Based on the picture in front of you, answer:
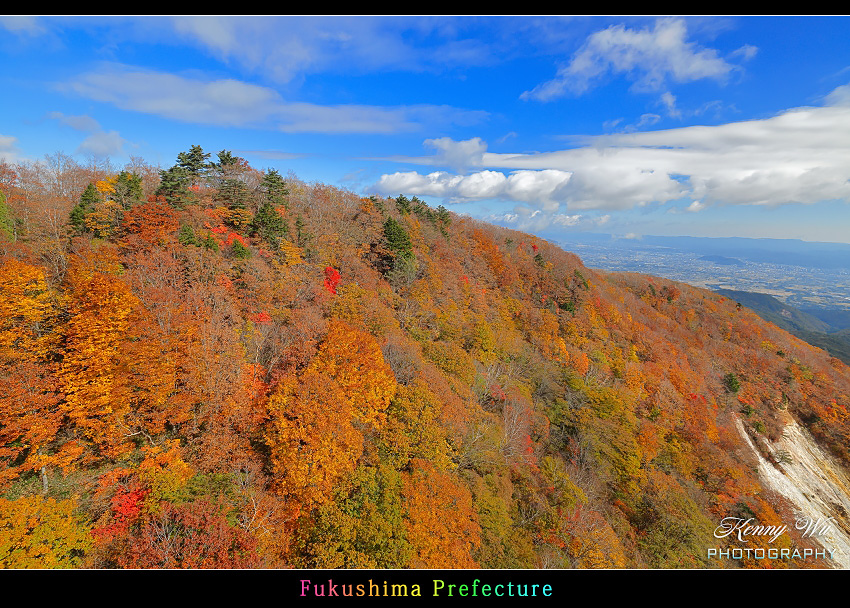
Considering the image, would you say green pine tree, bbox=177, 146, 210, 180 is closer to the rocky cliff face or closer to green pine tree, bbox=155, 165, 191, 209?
green pine tree, bbox=155, 165, 191, 209

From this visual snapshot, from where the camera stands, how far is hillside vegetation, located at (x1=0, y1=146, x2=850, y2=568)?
1602 centimetres

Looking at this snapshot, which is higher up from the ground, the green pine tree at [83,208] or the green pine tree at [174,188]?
the green pine tree at [174,188]

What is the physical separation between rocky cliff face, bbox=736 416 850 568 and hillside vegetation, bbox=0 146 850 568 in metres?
2.42

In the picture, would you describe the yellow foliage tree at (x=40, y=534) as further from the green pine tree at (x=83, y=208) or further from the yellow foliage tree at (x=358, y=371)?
the green pine tree at (x=83, y=208)


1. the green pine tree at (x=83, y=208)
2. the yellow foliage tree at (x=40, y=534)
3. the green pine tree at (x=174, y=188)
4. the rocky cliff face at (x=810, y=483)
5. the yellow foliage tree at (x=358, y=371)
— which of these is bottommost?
the rocky cliff face at (x=810, y=483)

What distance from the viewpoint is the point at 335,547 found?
54.1 feet

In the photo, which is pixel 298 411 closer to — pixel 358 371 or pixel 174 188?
pixel 358 371

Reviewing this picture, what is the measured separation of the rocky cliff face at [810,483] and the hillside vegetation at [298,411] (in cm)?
242

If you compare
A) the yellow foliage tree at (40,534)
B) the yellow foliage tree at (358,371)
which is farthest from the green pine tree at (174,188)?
the yellow foliage tree at (40,534)

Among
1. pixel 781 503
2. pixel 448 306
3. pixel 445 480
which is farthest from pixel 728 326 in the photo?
pixel 445 480

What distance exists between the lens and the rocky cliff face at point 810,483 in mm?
37031

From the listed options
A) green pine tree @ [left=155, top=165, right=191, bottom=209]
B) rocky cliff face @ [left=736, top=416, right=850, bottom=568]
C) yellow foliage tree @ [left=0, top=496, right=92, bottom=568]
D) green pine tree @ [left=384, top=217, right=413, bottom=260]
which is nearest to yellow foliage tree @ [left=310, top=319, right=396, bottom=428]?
yellow foliage tree @ [left=0, top=496, right=92, bottom=568]
